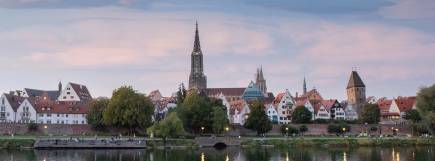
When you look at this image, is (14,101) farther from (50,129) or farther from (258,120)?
(258,120)

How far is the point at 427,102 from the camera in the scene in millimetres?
85875

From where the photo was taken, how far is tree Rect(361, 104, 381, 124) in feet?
415

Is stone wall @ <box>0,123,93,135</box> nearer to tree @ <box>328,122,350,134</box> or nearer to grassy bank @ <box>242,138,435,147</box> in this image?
grassy bank @ <box>242,138,435,147</box>

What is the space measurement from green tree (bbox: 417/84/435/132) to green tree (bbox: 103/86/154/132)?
129 ft

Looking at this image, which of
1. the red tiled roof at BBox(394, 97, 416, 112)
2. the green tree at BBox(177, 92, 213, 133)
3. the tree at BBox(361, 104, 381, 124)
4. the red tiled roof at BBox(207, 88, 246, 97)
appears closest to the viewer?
the green tree at BBox(177, 92, 213, 133)

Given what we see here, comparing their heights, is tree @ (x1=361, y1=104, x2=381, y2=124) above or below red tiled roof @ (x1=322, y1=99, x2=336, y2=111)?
below

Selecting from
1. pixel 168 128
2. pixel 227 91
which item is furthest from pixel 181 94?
pixel 227 91

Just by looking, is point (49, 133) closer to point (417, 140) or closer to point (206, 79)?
point (417, 140)

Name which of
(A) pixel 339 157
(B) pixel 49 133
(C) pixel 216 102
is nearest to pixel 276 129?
(C) pixel 216 102

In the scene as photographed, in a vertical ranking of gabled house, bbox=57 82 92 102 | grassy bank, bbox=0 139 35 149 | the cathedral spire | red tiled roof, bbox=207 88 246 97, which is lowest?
grassy bank, bbox=0 139 35 149

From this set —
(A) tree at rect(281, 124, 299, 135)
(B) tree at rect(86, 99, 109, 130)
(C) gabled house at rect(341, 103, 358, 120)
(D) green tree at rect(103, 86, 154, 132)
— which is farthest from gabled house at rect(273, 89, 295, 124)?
(D) green tree at rect(103, 86, 154, 132)

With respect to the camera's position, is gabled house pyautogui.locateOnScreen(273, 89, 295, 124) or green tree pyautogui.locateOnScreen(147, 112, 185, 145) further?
gabled house pyautogui.locateOnScreen(273, 89, 295, 124)

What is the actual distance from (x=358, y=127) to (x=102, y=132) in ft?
158

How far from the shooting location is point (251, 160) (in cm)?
6144
